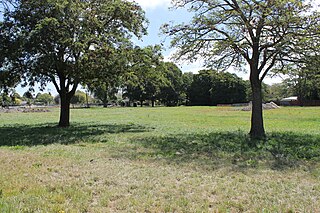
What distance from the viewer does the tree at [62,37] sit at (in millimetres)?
12438

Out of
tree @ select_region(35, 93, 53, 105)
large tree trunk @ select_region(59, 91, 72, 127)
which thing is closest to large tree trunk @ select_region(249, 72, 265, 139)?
large tree trunk @ select_region(59, 91, 72, 127)

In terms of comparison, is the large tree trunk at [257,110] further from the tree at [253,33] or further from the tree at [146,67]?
the tree at [146,67]

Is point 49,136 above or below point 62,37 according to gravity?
below

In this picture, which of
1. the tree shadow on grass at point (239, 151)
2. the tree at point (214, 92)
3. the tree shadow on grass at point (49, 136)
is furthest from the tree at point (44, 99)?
the tree shadow on grass at point (239, 151)

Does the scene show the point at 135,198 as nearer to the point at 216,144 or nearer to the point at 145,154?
the point at 145,154

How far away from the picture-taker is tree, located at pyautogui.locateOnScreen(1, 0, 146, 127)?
12.4 m

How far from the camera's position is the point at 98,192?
15.5ft

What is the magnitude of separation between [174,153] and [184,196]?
3.82 meters

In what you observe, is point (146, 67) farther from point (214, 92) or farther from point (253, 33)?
point (214, 92)

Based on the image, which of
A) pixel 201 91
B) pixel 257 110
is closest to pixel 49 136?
pixel 257 110

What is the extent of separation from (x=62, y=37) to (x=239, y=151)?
29.0ft

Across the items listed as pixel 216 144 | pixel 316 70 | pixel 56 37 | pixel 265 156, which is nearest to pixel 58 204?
pixel 265 156

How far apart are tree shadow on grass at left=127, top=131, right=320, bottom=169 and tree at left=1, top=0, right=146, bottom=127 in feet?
16.2

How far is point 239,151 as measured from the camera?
875 cm
